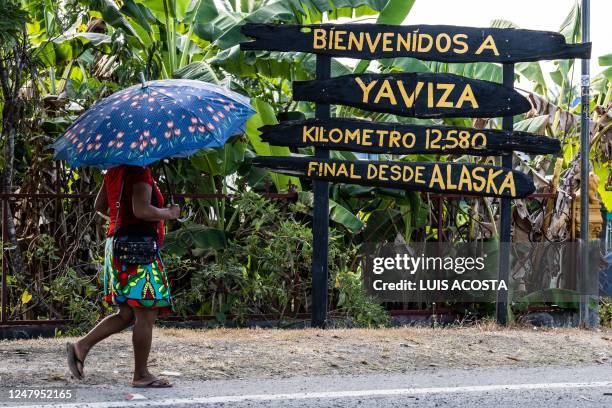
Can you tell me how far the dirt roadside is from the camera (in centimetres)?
664

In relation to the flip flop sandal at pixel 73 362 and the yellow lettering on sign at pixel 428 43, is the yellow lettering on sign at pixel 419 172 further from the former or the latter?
the flip flop sandal at pixel 73 362

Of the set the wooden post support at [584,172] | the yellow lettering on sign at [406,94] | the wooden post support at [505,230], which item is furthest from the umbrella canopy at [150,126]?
the wooden post support at [584,172]

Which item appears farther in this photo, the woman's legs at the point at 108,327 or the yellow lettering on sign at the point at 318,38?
the yellow lettering on sign at the point at 318,38

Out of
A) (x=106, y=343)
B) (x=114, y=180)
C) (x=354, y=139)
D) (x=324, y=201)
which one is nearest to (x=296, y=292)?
(x=324, y=201)

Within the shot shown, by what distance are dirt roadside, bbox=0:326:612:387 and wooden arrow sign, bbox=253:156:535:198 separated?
139 centimetres

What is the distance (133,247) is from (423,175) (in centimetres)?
422

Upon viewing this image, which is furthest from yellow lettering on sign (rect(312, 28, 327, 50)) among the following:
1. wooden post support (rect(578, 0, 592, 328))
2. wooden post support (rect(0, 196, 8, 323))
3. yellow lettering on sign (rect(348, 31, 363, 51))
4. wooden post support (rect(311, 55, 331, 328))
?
wooden post support (rect(0, 196, 8, 323))

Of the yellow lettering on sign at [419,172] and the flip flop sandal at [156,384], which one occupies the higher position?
the yellow lettering on sign at [419,172]

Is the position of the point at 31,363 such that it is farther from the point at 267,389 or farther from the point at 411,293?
the point at 411,293

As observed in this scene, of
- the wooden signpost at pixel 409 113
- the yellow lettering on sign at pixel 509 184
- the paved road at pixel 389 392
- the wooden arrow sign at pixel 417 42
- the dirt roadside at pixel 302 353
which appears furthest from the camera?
the yellow lettering on sign at pixel 509 184

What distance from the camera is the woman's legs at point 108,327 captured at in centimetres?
597

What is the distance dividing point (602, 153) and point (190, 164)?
5546 mm

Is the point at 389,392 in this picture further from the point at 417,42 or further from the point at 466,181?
the point at 417,42

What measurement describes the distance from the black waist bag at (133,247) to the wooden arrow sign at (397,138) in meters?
3.55
